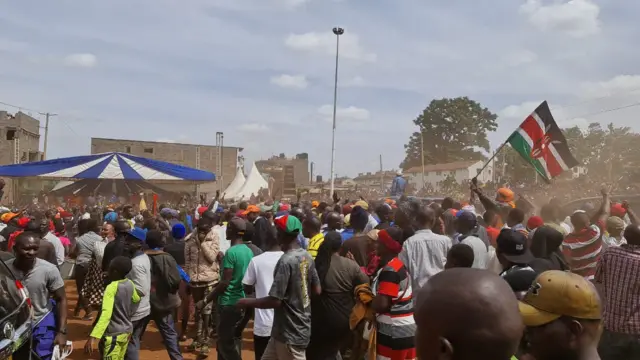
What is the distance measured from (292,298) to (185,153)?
46.9m

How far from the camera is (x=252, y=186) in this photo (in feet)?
109

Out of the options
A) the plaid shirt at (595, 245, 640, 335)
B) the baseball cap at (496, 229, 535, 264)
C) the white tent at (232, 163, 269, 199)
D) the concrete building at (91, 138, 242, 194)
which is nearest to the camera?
the baseball cap at (496, 229, 535, 264)

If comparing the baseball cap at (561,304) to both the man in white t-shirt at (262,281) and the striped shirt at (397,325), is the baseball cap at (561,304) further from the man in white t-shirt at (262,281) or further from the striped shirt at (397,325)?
the man in white t-shirt at (262,281)

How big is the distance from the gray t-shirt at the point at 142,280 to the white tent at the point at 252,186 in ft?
88.2

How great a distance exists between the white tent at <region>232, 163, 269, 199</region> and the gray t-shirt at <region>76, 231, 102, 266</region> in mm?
23532

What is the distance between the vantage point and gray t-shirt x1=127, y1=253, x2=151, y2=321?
5242mm

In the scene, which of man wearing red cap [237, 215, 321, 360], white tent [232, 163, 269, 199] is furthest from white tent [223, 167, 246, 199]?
man wearing red cap [237, 215, 321, 360]

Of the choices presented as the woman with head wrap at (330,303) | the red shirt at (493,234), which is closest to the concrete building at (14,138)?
the red shirt at (493,234)

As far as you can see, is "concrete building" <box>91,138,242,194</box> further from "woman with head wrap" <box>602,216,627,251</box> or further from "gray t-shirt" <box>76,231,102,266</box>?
"woman with head wrap" <box>602,216,627,251</box>

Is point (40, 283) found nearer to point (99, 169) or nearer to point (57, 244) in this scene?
point (57, 244)

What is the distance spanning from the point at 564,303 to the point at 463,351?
2.55 ft

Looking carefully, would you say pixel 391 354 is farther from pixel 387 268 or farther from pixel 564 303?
pixel 564 303

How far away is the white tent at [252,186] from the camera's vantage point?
108 feet

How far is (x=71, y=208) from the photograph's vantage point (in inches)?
681
